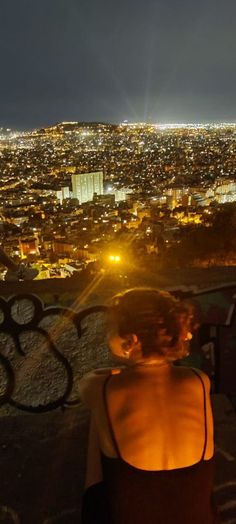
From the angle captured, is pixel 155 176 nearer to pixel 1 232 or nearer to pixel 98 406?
pixel 1 232

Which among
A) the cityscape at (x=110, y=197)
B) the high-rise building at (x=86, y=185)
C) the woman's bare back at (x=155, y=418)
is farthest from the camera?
the high-rise building at (x=86, y=185)

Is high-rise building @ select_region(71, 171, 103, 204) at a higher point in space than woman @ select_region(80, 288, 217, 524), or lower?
higher

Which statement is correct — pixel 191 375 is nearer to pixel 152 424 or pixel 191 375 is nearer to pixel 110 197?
pixel 152 424

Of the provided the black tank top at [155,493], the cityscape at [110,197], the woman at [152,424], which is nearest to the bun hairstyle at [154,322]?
the woman at [152,424]

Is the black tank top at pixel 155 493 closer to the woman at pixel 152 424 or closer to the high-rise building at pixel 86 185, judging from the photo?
the woman at pixel 152 424

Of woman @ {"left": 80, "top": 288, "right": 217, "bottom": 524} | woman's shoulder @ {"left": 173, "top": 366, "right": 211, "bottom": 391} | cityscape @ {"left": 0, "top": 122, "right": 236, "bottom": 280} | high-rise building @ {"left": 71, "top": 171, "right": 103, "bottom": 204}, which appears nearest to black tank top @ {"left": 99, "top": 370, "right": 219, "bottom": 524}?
woman @ {"left": 80, "top": 288, "right": 217, "bottom": 524}

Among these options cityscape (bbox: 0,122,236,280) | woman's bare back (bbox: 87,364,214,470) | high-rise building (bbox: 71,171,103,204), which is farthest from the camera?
high-rise building (bbox: 71,171,103,204)

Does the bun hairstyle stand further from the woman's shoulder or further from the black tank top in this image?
the black tank top
